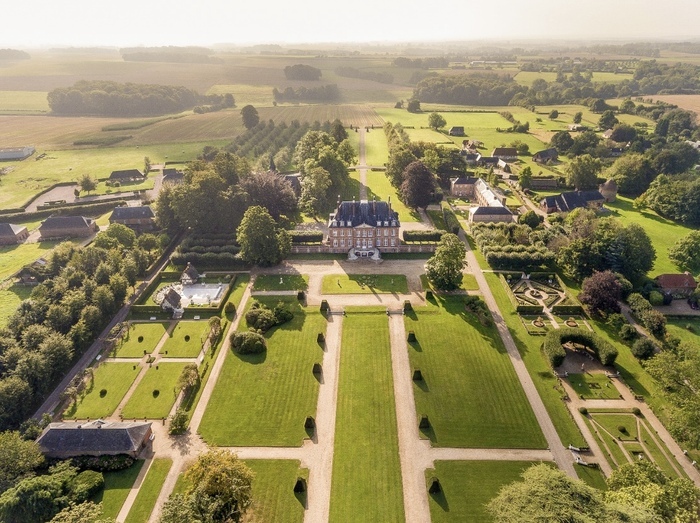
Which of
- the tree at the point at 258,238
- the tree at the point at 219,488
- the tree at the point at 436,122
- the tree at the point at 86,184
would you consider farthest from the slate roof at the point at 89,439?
the tree at the point at 436,122

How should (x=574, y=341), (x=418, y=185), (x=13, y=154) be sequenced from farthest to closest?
(x=13, y=154), (x=418, y=185), (x=574, y=341)

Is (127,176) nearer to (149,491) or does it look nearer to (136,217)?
(136,217)

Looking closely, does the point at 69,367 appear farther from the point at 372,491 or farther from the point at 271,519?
the point at 372,491

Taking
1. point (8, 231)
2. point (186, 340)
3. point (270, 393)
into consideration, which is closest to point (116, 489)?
point (270, 393)

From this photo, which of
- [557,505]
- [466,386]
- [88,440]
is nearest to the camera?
[557,505]

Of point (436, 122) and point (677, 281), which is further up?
point (436, 122)

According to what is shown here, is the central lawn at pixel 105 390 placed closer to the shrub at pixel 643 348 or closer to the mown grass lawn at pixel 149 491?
the mown grass lawn at pixel 149 491

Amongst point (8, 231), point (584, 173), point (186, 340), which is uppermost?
point (584, 173)
